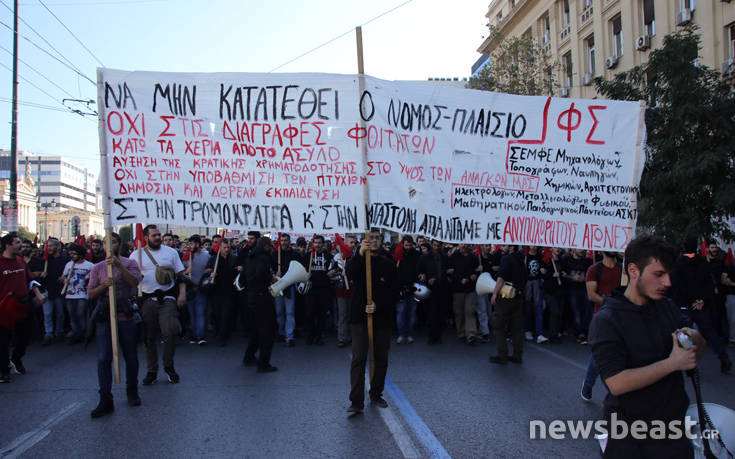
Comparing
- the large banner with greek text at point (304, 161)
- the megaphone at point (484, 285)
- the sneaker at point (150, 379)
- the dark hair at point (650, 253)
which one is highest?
the large banner with greek text at point (304, 161)

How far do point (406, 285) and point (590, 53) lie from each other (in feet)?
82.2

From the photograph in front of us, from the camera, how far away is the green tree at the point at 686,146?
1154 cm

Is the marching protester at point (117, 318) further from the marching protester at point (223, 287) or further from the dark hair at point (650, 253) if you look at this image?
the dark hair at point (650, 253)

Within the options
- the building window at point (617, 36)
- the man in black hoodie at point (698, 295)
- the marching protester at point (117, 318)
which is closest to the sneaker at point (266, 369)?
the marching protester at point (117, 318)

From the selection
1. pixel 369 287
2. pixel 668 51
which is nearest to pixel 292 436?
pixel 369 287

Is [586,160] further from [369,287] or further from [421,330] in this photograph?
[421,330]

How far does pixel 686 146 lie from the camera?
39.9ft

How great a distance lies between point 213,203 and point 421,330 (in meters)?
7.64

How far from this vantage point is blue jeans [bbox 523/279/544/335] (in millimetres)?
11156

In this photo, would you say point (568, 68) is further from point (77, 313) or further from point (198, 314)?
point (77, 313)

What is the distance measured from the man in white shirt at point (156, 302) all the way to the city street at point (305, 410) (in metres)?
0.31

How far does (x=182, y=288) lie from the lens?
24.4 feet

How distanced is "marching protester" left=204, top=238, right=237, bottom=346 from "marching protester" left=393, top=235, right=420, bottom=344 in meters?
3.30

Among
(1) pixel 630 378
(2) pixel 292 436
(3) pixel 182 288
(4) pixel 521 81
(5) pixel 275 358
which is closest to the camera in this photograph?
(1) pixel 630 378
